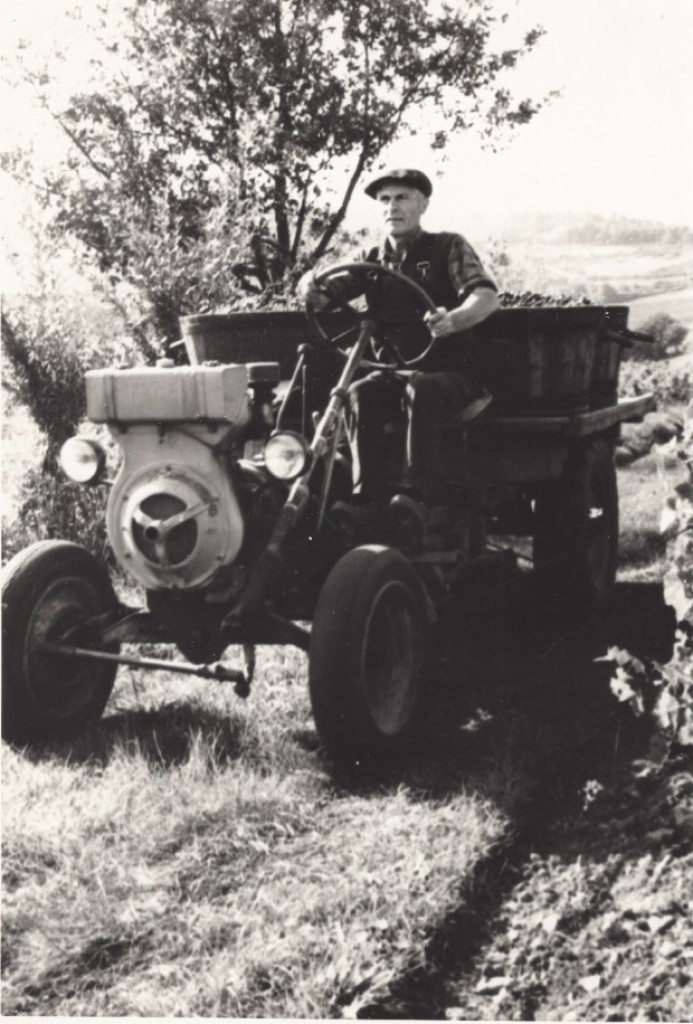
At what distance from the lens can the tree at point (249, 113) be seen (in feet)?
16.1

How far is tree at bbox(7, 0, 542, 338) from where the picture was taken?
491cm

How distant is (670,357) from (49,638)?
789 centimetres

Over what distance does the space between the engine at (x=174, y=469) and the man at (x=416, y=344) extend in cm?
69

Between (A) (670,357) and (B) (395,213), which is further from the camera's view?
(A) (670,357)

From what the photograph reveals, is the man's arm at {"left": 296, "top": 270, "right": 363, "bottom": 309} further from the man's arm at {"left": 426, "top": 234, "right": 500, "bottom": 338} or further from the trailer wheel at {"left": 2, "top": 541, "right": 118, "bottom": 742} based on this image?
the trailer wheel at {"left": 2, "top": 541, "right": 118, "bottom": 742}

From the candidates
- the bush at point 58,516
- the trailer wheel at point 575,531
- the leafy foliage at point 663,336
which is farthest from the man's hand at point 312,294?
the leafy foliage at point 663,336

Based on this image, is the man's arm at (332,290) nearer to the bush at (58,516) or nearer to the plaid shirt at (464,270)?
the plaid shirt at (464,270)

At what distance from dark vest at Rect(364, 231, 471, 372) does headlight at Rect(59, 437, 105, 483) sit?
1.20m

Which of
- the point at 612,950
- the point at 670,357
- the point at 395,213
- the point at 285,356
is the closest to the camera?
the point at 612,950

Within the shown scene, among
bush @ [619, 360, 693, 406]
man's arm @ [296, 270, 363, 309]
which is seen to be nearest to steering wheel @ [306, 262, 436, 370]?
man's arm @ [296, 270, 363, 309]

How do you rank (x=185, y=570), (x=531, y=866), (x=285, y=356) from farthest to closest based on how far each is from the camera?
(x=285, y=356) → (x=185, y=570) → (x=531, y=866)

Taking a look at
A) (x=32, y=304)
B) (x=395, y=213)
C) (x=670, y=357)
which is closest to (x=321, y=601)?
(x=395, y=213)

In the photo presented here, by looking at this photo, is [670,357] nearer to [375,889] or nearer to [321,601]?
[321,601]

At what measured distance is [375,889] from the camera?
125 inches
